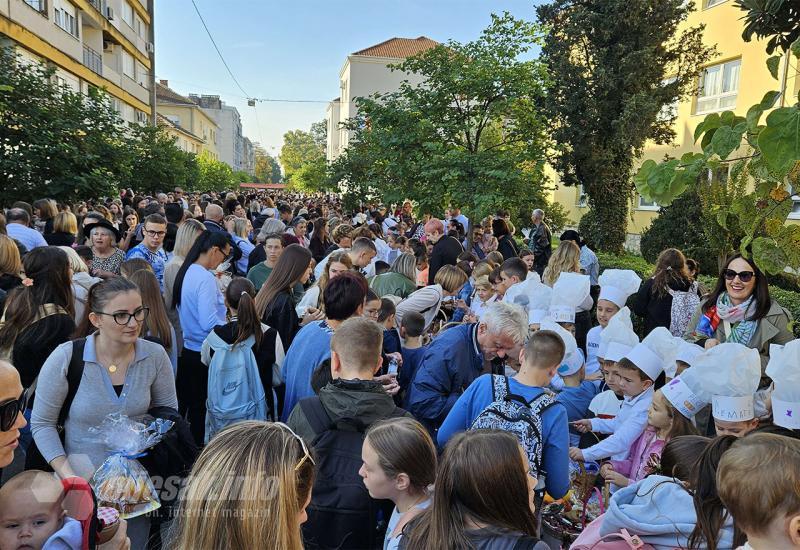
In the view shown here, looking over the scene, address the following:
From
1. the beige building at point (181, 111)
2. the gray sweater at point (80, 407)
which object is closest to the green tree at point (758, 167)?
the gray sweater at point (80, 407)

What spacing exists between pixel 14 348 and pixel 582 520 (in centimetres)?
348

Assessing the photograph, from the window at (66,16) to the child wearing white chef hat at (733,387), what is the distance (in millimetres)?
26335

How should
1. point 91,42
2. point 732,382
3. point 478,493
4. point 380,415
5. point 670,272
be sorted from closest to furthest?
1. point 478,493
2. point 380,415
3. point 732,382
4. point 670,272
5. point 91,42

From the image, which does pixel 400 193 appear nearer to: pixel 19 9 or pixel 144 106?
pixel 19 9

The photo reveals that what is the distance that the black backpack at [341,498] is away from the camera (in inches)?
98.7

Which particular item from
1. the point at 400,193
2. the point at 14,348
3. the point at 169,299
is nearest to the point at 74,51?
the point at 400,193

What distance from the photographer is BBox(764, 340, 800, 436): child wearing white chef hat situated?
9.74ft

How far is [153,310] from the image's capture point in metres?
4.07

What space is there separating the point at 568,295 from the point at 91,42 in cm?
3178

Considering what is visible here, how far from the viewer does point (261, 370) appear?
4.07 metres

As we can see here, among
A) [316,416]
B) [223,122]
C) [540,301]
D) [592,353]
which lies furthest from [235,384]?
[223,122]

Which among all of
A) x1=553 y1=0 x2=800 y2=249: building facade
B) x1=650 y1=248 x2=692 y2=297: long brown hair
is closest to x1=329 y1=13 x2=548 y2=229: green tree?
x1=650 y1=248 x2=692 y2=297: long brown hair

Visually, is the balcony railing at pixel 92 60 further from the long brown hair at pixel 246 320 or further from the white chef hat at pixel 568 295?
the white chef hat at pixel 568 295

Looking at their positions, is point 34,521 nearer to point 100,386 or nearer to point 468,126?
point 100,386
